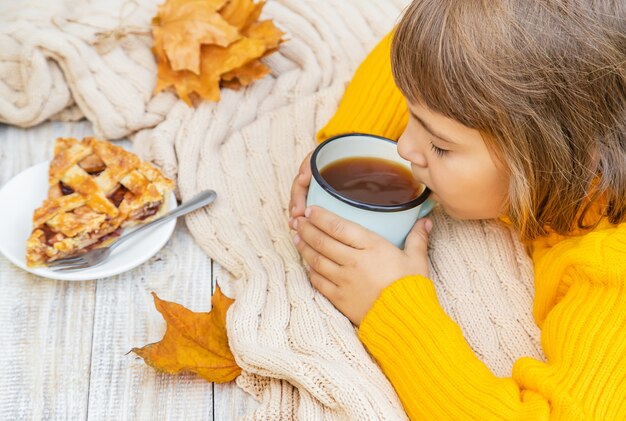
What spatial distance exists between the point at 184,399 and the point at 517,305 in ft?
1.56

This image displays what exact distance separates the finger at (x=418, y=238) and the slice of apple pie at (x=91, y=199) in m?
0.39

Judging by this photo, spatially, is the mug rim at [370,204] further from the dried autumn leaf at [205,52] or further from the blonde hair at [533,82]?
the dried autumn leaf at [205,52]

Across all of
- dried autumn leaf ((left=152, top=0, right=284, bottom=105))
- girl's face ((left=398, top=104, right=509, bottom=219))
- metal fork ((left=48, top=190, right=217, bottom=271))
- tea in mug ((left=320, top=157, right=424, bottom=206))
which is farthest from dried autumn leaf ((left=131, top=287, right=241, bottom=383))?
dried autumn leaf ((left=152, top=0, right=284, bottom=105))

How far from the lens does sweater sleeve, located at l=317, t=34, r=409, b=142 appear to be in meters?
1.22

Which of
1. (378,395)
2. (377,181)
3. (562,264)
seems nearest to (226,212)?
(377,181)

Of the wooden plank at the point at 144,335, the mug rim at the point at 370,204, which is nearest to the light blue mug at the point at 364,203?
the mug rim at the point at 370,204

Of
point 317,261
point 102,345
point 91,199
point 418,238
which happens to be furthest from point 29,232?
point 418,238

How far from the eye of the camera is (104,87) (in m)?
1.30

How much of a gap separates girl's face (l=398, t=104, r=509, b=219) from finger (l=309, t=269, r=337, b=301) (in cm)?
19

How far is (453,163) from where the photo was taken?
916mm

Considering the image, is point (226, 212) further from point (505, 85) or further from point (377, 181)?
point (505, 85)

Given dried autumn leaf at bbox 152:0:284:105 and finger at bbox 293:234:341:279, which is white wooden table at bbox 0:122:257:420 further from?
dried autumn leaf at bbox 152:0:284:105

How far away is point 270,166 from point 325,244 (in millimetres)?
281

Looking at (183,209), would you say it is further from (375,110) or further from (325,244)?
(375,110)
